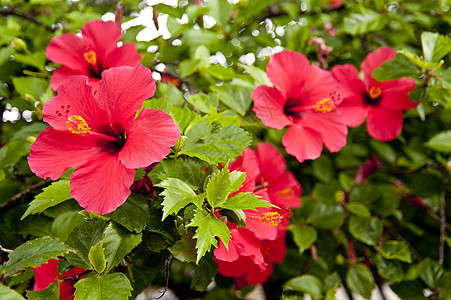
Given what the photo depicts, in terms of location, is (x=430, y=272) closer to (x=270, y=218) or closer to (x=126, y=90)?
(x=270, y=218)

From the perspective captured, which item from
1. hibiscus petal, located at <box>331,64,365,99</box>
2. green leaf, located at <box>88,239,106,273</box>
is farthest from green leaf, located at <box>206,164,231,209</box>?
hibiscus petal, located at <box>331,64,365,99</box>

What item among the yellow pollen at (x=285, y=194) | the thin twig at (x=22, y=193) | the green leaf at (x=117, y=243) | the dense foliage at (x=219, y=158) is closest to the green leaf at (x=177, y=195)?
the dense foliage at (x=219, y=158)

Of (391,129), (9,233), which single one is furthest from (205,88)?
(9,233)

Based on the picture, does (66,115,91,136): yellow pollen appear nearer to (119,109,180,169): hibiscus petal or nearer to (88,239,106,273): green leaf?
(119,109,180,169): hibiscus petal

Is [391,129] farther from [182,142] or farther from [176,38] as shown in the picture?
[176,38]

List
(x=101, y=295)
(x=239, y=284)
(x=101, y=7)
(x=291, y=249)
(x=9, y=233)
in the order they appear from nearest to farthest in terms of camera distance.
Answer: (x=101, y=295)
(x=9, y=233)
(x=239, y=284)
(x=291, y=249)
(x=101, y=7)

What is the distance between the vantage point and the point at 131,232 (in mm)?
688

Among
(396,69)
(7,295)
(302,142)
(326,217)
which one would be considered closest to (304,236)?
(326,217)

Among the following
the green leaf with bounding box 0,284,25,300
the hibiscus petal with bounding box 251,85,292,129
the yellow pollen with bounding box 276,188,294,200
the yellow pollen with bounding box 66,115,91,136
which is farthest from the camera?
the yellow pollen with bounding box 276,188,294,200

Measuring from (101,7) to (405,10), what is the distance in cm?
143

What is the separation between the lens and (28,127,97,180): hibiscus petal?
666 mm

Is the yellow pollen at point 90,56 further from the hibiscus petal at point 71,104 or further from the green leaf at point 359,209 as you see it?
the green leaf at point 359,209

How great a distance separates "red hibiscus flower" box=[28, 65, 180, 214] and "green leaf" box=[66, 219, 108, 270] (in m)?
0.08

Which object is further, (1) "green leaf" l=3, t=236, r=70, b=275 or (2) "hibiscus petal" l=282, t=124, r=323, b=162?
(2) "hibiscus petal" l=282, t=124, r=323, b=162
